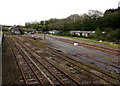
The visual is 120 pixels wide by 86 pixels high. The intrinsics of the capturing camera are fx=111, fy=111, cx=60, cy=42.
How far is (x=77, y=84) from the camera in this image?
6.15m

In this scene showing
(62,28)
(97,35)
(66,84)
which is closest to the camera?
(66,84)

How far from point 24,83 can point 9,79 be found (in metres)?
1.18

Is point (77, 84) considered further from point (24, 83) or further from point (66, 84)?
point (24, 83)

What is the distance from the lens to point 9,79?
6.71 m

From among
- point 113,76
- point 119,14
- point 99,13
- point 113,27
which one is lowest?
point 113,76

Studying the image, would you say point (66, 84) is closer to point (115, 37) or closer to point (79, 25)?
point (115, 37)

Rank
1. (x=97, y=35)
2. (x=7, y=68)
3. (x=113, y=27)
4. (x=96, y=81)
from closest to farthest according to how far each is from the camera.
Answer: (x=96, y=81) < (x=7, y=68) < (x=97, y=35) < (x=113, y=27)

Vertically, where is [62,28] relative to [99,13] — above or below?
below

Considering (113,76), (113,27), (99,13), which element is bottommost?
(113,76)

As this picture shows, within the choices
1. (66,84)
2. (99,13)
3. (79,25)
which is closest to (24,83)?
(66,84)

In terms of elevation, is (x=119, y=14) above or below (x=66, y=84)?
above

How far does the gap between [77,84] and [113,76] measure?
2.84m

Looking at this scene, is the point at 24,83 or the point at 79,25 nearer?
the point at 24,83

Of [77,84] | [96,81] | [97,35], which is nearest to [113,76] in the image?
[96,81]
